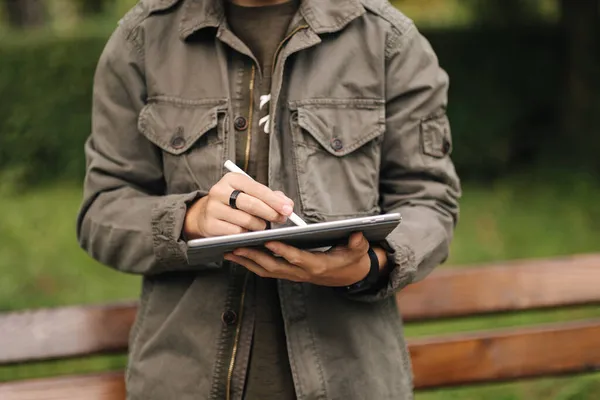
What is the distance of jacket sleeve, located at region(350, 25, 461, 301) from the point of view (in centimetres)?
211

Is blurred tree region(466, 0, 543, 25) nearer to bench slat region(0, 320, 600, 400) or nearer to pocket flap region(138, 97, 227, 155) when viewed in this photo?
bench slat region(0, 320, 600, 400)

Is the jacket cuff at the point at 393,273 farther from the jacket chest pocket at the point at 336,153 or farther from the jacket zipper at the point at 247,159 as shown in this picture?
the jacket zipper at the point at 247,159

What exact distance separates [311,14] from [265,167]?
35cm

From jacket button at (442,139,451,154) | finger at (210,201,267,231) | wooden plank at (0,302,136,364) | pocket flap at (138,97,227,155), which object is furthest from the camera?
wooden plank at (0,302,136,364)

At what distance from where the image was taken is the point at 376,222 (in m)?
1.74

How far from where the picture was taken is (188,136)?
2.06 metres

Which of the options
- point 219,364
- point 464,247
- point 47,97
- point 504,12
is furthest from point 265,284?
point 504,12

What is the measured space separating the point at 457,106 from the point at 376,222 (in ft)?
27.6

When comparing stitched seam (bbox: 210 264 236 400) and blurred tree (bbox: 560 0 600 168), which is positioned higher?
stitched seam (bbox: 210 264 236 400)

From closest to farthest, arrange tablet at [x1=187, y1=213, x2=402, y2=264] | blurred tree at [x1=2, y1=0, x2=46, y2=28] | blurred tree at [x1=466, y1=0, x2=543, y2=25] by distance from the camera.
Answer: tablet at [x1=187, y1=213, x2=402, y2=264] < blurred tree at [x1=466, y1=0, x2=543, y2=25] < blurred tree at [x1=2, y1=0, x2=46, y2=28]

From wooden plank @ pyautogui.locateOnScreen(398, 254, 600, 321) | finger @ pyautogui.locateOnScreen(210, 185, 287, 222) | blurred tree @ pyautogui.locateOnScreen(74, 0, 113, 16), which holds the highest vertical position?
finger @ pyautogui.locateOnScreen(210, 185, 287, 222)

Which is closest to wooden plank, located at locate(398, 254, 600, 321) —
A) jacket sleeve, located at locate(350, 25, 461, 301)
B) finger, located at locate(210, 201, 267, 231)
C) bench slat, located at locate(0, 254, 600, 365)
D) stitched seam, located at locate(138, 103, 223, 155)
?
bench slat, located at locate(0, 254, 600, 365)

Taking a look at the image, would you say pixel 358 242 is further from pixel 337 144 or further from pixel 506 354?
pixel 506 354

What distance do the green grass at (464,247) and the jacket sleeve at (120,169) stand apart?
247 centimetres
